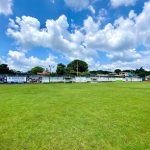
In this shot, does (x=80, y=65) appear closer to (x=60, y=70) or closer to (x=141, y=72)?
(x=60, y=70)

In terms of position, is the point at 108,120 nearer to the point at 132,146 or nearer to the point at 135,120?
the point at 135,120

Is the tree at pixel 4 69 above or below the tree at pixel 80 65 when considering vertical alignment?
below

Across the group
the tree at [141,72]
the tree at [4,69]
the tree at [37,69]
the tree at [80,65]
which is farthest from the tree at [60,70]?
the tree at [141,72]

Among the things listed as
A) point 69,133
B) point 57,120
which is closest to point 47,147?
point 69,133

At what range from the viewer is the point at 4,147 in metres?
5.83

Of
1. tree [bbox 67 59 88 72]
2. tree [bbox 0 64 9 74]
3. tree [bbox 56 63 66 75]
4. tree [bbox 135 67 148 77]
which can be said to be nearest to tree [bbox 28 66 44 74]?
tree [bbox 67 59 88 72]

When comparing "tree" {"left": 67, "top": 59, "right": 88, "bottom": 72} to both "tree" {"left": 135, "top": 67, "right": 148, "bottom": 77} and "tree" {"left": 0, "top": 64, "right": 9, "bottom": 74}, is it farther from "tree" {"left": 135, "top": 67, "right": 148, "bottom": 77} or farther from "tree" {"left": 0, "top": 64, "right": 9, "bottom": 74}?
"tree" {"left": 0, "top": 64, "right": 9, "bottom": 74}

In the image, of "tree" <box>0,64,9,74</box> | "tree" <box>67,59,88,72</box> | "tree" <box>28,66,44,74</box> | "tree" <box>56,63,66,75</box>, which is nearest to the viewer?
"tree" <box>0,64,9,74</box>

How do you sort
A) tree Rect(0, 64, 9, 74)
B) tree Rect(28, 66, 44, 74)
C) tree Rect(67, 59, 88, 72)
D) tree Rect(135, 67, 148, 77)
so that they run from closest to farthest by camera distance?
tree Rect(0, 64, 9, 74) < tree Rect(67, 59, 88, 72) < tree Rect(28, 66, 44, 74) < tree Rect(135, 67, 148, 77)

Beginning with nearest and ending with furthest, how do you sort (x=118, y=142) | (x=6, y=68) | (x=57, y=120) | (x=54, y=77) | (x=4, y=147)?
(x=4, y=147) < (x=118, y=142) < (x=57, y=120) < (x=54, y=77) < (x=6, y=68)

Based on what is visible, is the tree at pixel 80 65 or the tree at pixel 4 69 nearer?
the tree at pixel 4 69

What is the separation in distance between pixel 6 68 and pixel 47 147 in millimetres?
96697

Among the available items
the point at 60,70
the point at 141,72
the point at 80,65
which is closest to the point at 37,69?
the point at 80,65

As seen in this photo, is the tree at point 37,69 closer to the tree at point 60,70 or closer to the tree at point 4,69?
the tree at point 60,70
